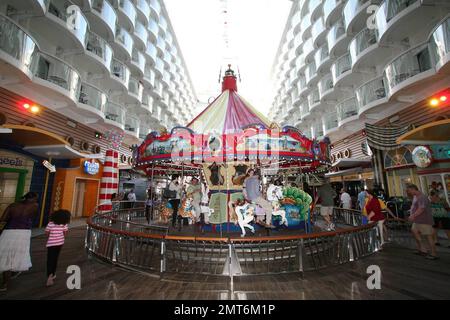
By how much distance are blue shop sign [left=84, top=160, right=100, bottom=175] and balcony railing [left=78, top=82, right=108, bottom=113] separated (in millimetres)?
3510

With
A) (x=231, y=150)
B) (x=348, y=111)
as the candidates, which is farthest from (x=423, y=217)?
(x=348, y=111)

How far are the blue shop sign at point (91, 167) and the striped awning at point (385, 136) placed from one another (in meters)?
16.7

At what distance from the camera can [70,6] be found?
11.3m

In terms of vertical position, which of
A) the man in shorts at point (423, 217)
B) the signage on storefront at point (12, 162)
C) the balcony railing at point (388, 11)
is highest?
the balcony railing at point (388, 11)

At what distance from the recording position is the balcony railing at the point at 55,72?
921 cm

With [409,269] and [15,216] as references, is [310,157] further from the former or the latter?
[15,216]

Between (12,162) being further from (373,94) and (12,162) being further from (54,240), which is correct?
(373,94)

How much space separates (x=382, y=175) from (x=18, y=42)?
18698mm

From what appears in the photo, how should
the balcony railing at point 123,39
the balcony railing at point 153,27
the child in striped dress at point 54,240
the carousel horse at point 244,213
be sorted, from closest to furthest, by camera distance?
the child in striped dress at point 54,240
the carousel horse at point 244,213
the balcony railing at point 123,39
the balcony railing at point 153,27

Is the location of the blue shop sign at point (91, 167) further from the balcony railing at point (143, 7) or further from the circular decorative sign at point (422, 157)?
the circular decorative sign at point (422, 157)

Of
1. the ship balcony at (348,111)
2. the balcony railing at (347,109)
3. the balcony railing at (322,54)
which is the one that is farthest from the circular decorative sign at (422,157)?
the balcony railing at (322,54)

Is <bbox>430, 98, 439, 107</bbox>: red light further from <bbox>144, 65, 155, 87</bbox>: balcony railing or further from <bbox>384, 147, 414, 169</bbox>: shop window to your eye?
<bbox>144, 65, 155, 87</bbox>: balcony railing

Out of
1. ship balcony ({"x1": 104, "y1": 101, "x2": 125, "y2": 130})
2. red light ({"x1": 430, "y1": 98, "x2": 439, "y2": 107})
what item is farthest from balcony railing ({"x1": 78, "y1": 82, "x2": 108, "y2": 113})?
red light ({"x1": 430, "y1": 98, "x2": 439, "y2": 107})
